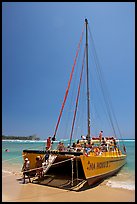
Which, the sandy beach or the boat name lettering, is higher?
the boat name lettering

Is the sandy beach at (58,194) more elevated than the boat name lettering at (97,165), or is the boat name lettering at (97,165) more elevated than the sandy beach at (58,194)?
the boat name lettering at (97,165)

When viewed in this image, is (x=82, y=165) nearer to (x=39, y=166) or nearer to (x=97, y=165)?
(x=97, y=165)

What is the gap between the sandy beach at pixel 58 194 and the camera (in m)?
8.56

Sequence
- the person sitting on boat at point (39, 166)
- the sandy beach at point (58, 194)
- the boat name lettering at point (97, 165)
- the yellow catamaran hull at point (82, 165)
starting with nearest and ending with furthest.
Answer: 1. the sandy beach at point (58, 194)
2. the yellow catamaran hull at point (82, 165)
3. the boat name lettering at point (97, 165)
4. the person sitting on boat at point (39, 166)

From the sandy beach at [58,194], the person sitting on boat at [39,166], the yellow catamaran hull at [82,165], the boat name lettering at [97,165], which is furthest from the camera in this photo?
the person sitting on boat at [39,166]

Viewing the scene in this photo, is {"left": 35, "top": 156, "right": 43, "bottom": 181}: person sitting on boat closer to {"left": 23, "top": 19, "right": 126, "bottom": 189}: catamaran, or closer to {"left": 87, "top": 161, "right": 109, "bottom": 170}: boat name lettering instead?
{"left": 23, "top": 19, "right": 126, "bottom": 189}: catamaran

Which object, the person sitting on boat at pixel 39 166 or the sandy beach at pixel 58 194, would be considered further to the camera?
the person sitting on boat at pixel 39 166

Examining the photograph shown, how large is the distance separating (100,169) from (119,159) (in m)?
4.63

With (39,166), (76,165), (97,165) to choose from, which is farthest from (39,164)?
(97,165)

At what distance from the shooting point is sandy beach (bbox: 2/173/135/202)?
8562 mm

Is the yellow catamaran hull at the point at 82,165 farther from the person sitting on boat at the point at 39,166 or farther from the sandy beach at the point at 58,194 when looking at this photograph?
the sandy beach at the point at 58,194

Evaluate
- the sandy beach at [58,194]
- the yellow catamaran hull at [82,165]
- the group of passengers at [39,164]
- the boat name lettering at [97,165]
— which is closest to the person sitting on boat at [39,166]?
the group of passengers at [39,164]

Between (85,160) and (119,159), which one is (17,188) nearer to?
(85,160)

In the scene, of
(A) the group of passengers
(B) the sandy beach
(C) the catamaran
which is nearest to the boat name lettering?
(C) the catamaran
